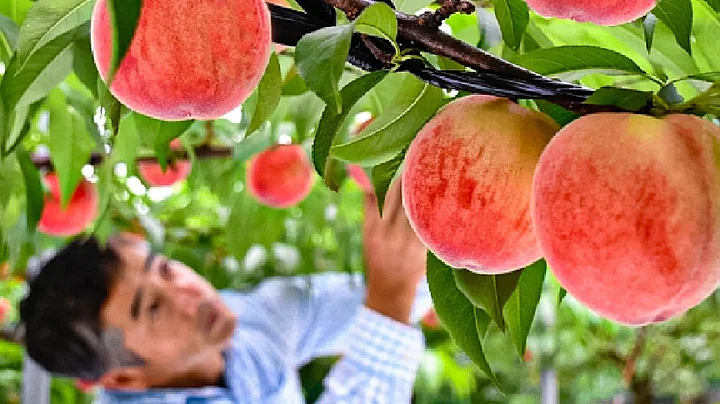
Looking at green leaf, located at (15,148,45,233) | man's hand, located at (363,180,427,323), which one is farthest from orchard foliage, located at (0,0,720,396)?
man's hand, located at (363,180,427,323)

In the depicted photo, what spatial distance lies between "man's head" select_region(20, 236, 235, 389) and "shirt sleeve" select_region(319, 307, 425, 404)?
1.10 ft

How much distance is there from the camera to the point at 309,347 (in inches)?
79.3

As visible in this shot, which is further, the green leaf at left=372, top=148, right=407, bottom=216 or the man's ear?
the man's ear

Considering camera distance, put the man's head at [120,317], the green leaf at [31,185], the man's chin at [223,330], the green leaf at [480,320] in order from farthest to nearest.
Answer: the man's chin at [223,330] → the man's head at [120,317] → the green leaf at [31,185] → the green leaf at [480,320]

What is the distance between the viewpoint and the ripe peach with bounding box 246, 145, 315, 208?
1329 millimetres

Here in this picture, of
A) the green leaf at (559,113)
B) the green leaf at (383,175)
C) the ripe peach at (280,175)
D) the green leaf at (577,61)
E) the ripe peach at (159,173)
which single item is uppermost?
the green leaf at (577,61)

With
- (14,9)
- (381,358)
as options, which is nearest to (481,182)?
(14,9)

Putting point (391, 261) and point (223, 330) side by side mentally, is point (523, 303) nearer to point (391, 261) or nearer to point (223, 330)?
point (391, 261)

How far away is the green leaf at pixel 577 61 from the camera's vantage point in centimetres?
45

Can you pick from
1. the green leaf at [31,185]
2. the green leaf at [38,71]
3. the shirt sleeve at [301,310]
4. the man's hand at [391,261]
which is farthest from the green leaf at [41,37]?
the shirt sleeve at [301,310]

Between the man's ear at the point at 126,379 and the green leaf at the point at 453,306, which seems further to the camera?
the man's ear at the point at 126,379

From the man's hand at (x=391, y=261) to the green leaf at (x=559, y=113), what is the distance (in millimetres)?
716

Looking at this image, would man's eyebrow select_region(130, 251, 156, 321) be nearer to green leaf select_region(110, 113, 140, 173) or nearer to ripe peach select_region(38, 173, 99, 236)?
ripe peach select_region(38, 173, 99, 236)

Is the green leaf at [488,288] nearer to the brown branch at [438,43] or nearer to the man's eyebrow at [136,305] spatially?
the brown branch at [438,43]
